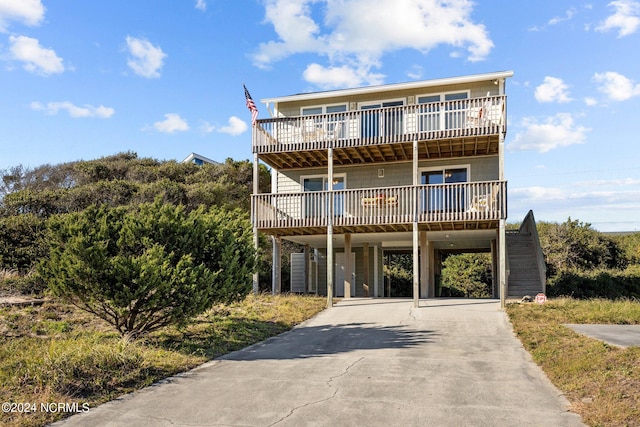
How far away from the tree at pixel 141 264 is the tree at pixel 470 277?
839 inches

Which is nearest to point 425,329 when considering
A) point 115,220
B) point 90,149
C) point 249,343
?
point 249,343

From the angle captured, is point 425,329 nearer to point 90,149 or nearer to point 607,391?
point 607,391

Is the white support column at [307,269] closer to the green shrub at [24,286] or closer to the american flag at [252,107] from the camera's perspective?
the american flag at [252,107]

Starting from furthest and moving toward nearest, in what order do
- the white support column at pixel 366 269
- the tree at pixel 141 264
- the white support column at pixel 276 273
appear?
the white support column at pixel 366 269 → the white support column at pixel 276 273 → the tree at pixel 141 264

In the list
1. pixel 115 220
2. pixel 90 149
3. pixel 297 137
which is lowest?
pixel 115 220

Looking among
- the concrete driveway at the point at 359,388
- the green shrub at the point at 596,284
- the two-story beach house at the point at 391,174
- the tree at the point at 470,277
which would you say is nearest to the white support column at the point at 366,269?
the two-story beach house at the point at 391,174

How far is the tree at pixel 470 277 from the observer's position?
29.5 m

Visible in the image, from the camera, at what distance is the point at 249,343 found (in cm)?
1099

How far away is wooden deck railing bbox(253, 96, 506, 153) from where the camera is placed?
17922 mm

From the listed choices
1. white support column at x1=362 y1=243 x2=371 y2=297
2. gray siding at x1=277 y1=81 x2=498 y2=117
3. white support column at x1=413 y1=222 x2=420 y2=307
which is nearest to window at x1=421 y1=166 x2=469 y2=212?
white support column at x1=413 y1=222 x2=420 y2=307

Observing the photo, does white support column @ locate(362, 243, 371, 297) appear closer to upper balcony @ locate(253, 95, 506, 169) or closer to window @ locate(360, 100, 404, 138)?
upper balcony @ locate(253, 95, 506, 169)

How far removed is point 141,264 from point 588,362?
7.08m

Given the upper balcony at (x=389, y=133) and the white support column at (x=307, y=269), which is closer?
the upper balcony at (x=389, y=133)

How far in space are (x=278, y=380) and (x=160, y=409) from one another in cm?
191
